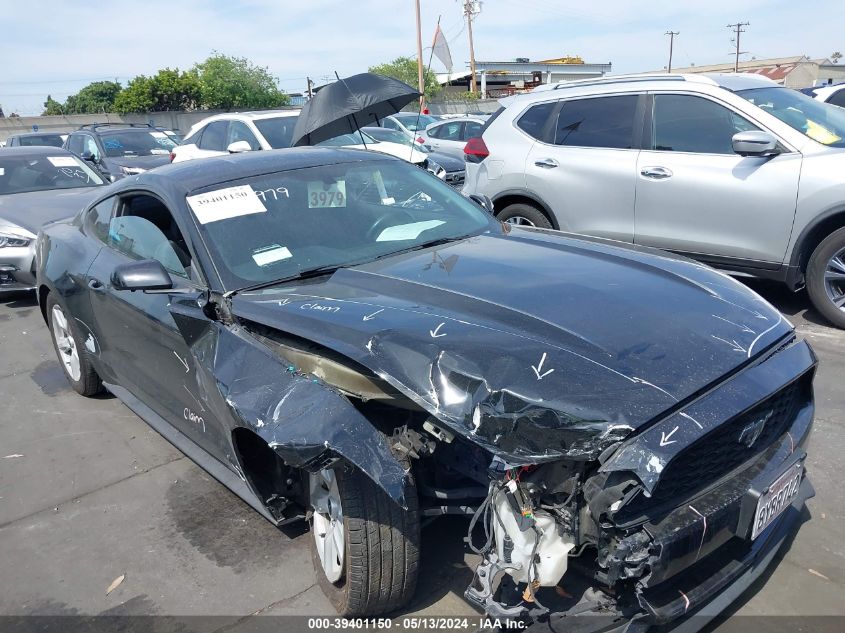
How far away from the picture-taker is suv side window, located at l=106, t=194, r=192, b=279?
3.44m

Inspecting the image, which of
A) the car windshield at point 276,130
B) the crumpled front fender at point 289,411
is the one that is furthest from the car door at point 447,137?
the crumpled front fender at point 289,411

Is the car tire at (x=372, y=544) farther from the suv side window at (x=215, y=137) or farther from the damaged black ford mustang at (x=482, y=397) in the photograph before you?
the suv side window at (x=215, y=137)

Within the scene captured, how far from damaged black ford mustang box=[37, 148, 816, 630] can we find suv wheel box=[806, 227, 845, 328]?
2.53 m

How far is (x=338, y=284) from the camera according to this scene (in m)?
3.01

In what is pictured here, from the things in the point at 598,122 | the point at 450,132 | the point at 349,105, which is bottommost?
the point at 450,132

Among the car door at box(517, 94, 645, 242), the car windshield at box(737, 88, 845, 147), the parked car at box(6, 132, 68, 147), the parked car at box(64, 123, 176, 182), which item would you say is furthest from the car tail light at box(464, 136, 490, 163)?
the parked car at box(6, 132, 68, 147)

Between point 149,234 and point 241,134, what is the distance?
7.17 meters

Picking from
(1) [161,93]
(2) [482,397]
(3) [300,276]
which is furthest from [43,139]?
(1) [161,93]

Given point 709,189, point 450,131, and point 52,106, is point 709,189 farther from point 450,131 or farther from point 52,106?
point 52,106

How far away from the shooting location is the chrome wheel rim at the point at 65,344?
4965mm

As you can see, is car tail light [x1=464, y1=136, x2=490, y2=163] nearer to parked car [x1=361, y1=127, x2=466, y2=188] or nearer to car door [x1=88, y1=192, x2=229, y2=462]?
car door [x1=88, y1=192, x2=229, y2=462]

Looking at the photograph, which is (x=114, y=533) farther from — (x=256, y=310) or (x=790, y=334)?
(x=790, y=334)

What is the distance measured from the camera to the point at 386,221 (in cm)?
371

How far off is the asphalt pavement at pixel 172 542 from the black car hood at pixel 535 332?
3.24 ft
